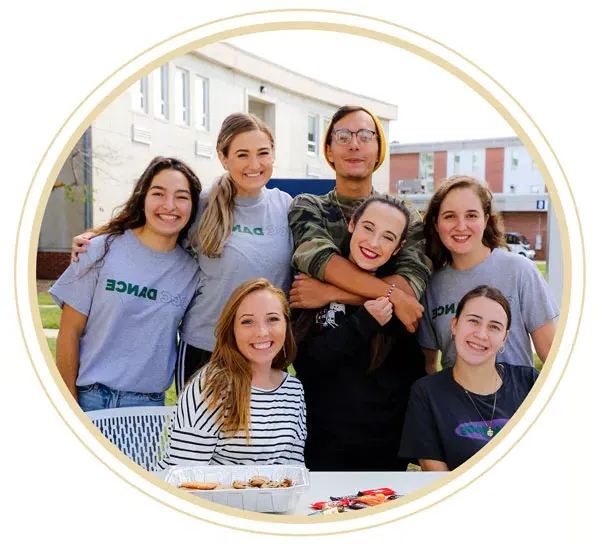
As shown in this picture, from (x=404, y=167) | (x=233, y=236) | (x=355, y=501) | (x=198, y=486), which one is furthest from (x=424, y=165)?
(x=198, y=486)

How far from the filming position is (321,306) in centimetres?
213

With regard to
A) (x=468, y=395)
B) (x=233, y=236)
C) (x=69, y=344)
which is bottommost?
(x=468, y=395)

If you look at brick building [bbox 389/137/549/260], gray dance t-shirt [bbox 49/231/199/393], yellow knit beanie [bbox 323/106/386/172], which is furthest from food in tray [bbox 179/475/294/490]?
brick building [bbox 389/137/549/260]

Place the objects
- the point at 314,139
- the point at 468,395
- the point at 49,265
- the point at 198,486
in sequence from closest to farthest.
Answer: the point at 198,486
the point at 468,395
the point at 314,139
the point at 49,265

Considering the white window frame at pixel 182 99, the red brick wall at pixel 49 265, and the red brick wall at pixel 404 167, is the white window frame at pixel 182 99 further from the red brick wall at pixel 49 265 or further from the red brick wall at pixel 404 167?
the red brick wall at pixel 49 265

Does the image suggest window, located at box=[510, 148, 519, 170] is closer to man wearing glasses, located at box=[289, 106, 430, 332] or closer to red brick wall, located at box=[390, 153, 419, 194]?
red brick wall, located at box=[390, 153, 419, 194]

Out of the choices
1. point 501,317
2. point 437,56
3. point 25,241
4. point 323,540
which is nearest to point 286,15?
point 437,56

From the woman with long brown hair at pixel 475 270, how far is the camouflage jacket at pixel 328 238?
2.2 inches

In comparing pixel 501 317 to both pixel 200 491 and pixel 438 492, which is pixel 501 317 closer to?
pixel 438 492

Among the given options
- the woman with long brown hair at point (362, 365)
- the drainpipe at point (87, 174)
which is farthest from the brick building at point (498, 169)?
the drainpipe at point (87, 174)

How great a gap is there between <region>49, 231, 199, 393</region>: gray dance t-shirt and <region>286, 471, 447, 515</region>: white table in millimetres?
672

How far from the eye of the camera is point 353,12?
1.78 m

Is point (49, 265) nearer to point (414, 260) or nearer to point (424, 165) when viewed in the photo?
point (424, 165)

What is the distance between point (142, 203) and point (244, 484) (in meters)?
0.98
